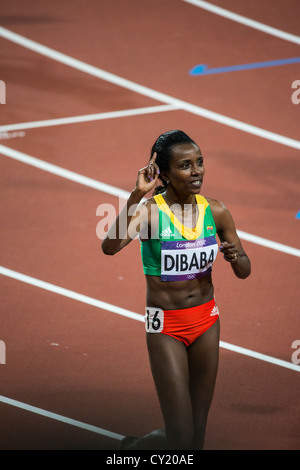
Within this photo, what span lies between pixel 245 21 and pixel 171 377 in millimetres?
9243

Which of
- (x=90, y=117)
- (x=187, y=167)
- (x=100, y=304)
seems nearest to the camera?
(x=187, y=167)

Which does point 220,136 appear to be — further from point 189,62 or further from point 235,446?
point 235,446

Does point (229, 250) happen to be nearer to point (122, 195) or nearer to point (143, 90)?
point (122, 195)

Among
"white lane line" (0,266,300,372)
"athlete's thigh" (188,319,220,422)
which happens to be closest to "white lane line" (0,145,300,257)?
"white lane line" (0,266,300,372)

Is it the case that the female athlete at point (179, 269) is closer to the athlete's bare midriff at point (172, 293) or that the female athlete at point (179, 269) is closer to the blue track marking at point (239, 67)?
the athlete's bare midriff at point (172, 293)

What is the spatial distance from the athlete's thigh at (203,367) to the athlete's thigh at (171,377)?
0.15 meters

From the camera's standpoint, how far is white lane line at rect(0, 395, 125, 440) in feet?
19.0

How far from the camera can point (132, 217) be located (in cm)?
462

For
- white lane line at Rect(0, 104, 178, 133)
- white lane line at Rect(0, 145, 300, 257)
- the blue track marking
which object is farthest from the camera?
the blue track marking

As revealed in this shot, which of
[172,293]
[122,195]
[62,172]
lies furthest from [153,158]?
[62,172]

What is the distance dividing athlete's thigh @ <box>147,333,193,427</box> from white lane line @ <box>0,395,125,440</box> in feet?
4.21

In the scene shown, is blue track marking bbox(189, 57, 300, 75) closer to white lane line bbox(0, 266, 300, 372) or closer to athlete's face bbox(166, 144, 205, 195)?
white lane line bbox(0, 266, 300, 372)

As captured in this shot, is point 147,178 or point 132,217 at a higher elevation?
point 147,178

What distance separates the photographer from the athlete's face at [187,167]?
4.64 metres
